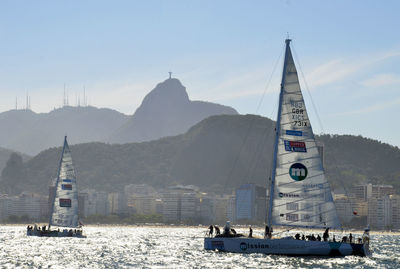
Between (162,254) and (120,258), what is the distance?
7.50m

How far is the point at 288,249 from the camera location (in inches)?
2800

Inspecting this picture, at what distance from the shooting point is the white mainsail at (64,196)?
117 meters

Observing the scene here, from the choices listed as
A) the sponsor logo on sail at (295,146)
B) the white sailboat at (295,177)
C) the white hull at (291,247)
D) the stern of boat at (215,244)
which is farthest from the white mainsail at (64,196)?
the sponsor logo on sail at (295,146)

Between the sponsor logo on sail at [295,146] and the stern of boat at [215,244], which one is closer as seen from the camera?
the sponsor logo on sail at [295,146]

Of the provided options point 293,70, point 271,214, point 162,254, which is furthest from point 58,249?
point 293,70

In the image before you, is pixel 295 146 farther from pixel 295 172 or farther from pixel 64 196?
pixel 64 196

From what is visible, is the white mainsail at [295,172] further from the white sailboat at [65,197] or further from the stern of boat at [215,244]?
the white sailboat at [65,197]

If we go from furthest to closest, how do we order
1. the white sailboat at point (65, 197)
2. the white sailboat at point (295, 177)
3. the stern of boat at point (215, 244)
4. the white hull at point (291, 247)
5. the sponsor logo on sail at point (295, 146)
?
the white sailboat at point (65, 197) → the stern of boat at point (215, 244) → the white hull at point (291, 247) → the sponsor logo on sail at point (295, 146) → the white sailboat at point (295, 177)

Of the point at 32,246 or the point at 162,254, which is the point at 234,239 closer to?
the point at 162,254

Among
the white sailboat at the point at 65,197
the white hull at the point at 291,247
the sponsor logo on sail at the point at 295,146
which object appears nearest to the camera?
the sponsor logo on sail at the point at 295,146

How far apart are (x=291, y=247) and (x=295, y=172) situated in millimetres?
6799

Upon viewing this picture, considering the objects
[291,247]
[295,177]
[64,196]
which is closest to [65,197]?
[64,196]

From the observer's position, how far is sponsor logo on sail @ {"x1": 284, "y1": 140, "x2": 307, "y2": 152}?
70.9 metres

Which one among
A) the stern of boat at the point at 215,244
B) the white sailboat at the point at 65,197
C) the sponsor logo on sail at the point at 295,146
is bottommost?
the stern of boat at the point at 215,244
